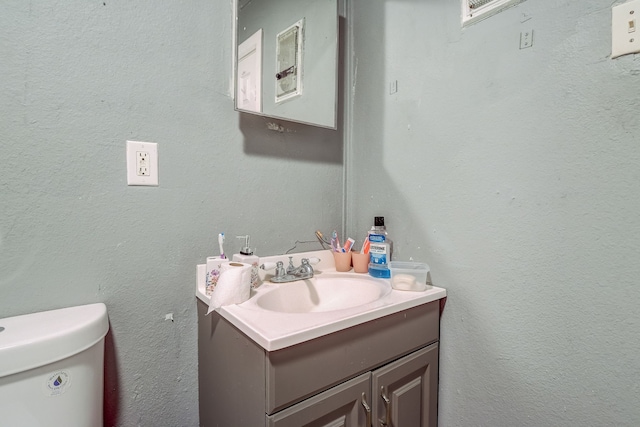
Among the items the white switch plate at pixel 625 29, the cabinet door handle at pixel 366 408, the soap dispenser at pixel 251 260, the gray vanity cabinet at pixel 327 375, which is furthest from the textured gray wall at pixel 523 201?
the soap dispenser at pixel 251 260

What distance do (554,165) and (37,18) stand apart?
1215 mm

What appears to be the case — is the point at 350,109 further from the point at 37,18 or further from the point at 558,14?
the point at 37,18

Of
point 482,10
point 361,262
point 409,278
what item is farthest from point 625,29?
point 361,262

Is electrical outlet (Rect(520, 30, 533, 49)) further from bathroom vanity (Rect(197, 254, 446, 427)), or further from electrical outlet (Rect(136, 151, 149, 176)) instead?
electrical outlet (Rect(136, 151, 149, 176))

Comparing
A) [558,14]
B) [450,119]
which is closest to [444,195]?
[450,119]

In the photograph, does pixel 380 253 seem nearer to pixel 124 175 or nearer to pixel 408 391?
pixel 408 391

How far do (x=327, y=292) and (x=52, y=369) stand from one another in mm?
680

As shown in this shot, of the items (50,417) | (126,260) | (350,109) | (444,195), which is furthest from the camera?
(350,109)

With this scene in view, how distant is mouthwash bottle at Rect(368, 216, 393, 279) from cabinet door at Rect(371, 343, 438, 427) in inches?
10.2

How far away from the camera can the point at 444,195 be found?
897mm

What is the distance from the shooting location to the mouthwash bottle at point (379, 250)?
100 centimetres

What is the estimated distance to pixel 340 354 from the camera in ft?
2.19

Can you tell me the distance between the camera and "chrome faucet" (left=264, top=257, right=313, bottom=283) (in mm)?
952

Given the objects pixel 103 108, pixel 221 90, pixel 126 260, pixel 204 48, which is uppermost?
pixel 204 48
